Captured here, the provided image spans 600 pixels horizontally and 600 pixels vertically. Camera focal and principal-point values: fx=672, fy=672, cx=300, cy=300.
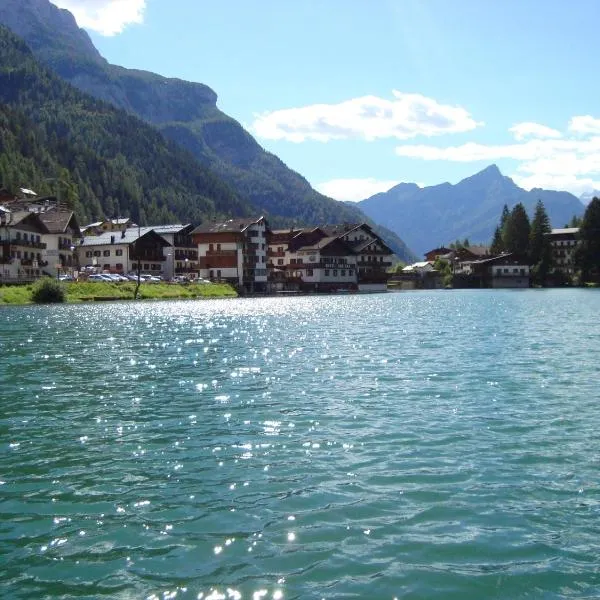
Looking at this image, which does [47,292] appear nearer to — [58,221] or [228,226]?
[58,221]

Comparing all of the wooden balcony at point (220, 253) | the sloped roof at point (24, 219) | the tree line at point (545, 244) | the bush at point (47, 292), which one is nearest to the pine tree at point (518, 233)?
the tree line at point (545, 244)

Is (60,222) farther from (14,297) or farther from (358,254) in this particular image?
(358,254)

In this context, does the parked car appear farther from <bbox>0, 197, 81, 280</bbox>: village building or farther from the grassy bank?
<bbox>0, 197, 81, 280</bbox>: village building

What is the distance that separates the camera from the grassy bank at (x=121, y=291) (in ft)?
298

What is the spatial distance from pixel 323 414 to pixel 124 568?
34.7 ft

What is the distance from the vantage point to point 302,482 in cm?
1312

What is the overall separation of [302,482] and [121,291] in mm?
101455

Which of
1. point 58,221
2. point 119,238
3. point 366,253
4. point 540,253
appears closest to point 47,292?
point 58,221

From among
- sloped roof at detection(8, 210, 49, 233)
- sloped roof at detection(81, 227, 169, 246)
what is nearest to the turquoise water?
sloped roof at detection(8, 210, 49, 233)

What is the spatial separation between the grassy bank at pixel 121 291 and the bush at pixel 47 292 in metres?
1.05

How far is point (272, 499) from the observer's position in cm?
1221

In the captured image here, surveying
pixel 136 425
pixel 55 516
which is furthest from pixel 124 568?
pixel 136 425

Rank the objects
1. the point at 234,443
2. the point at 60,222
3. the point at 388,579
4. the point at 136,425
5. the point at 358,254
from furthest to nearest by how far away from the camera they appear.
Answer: the point at 358,254
the point at 60,222
the point at 136,425
the point at 234,443
the point at 388,579

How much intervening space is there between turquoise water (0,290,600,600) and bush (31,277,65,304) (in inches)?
2638
